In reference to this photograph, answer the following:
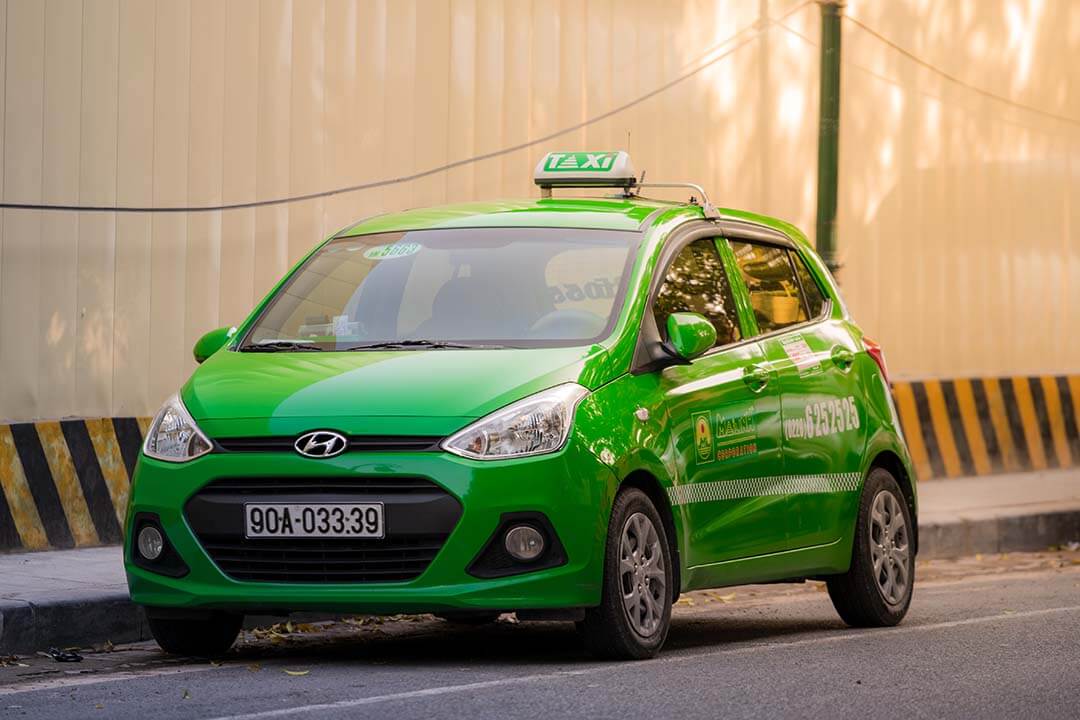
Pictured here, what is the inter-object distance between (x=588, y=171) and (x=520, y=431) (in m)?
2.70

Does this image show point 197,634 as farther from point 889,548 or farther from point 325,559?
point 889,548

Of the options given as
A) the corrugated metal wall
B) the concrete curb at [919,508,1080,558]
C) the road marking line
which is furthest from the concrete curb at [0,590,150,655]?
the concrete curb at [919,508,1080,558]

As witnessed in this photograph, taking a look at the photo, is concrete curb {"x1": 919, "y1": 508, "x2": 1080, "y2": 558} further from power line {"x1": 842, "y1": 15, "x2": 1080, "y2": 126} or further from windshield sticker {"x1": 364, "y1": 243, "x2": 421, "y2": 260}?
windshield sticker {"x1": 364, "y1": 243, "x2": 421, "y2": 260}

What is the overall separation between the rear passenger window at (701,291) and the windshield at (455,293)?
0.22 meters

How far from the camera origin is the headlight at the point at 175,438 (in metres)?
7.85

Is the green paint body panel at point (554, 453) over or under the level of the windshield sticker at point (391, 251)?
under

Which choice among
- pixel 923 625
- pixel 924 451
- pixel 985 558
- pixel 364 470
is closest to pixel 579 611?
pixel 364 470

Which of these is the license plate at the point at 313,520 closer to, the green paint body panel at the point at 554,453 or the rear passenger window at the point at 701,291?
the green paint body panel at the point at 554,453

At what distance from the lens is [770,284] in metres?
9.68

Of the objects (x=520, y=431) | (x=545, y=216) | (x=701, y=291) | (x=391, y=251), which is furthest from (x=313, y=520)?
(x=701, y=291)

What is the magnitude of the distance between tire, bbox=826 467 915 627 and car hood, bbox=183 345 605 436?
2.23 m

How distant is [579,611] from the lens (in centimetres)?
770

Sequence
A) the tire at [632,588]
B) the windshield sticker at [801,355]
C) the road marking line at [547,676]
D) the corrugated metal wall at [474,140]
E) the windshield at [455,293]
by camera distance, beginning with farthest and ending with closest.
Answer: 1. the corrugated metal wall at [474,140]
2. the windshield sticker at [801,355]
3. the windshield at [455,293]
4. the tire at [632,588]
5. the road marking line at [547,676]

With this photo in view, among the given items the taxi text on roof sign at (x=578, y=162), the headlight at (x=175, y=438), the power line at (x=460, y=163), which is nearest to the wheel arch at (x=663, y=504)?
the headlight at (x=175, y=438)
